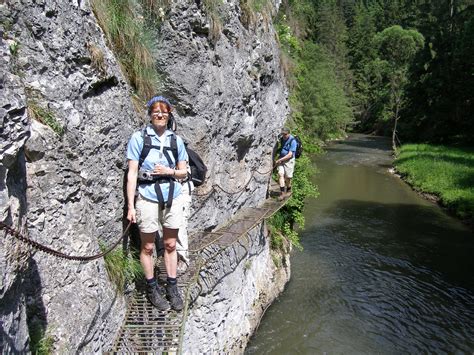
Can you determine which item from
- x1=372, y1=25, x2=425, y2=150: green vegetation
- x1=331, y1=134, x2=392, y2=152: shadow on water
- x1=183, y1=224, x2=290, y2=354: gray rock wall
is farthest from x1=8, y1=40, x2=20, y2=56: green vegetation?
x1=372, y1=25, x2=425, y2=150: green vegetation

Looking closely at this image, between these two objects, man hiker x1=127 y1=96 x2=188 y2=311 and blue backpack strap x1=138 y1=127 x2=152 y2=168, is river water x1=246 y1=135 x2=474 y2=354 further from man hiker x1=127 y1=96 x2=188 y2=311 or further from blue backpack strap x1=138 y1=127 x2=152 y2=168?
blue backpack strap x1=138 y1=127 x2=152 y2=168

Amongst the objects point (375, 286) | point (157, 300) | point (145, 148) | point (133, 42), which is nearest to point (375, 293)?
point (375, 286)

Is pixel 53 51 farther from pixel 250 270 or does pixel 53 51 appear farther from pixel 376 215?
pixel 376 215

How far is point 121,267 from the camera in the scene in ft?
16.2

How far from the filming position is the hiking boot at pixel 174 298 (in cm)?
495

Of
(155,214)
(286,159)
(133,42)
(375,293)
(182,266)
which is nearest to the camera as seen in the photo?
(155,214)

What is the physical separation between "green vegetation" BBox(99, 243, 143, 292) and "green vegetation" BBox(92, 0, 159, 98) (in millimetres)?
2313

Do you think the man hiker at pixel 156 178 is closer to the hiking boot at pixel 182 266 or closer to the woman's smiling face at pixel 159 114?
the woman's smiling face at pixel 159 114

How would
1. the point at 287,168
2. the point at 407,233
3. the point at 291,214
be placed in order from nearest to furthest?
1. the point at 287,168
2. the point at 291,214
3. the point at 407,233

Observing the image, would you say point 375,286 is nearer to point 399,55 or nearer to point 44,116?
point 44,116

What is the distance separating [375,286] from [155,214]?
9401mm

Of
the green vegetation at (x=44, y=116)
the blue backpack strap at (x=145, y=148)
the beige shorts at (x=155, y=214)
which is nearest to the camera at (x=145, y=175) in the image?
the blue backpack strap at (x=145, y=148)

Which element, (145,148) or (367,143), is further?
(367,143)

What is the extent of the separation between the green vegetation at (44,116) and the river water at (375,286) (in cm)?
676
